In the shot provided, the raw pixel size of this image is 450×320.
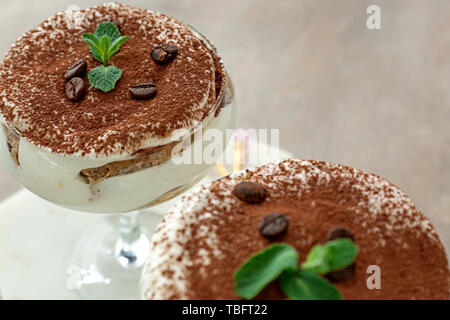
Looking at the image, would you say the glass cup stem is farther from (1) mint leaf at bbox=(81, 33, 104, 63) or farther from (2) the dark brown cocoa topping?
(2) the dark brown cocoa topping

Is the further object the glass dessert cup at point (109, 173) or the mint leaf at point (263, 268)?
the glass dessert cup at point (109, 173)

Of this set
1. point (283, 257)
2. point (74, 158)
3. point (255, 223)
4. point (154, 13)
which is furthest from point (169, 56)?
point (283, 257)

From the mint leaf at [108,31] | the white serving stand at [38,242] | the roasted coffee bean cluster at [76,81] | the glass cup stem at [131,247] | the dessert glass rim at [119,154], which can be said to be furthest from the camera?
the glass cup stem at [131,247]

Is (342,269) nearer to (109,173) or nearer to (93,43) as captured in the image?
(109,173)

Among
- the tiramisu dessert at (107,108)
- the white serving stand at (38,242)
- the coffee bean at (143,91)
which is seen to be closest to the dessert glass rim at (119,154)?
the tiramisu dessert at (107,108)

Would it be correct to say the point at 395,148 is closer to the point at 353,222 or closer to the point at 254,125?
the point at 254,125

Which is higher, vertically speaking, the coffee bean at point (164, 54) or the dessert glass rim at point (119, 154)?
the coffee bean at point (164, 54)

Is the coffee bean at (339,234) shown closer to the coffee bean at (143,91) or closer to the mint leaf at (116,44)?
the coffee bean at (143,91)

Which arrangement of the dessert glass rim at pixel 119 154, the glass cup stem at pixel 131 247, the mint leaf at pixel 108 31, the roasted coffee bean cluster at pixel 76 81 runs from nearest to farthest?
the dessert glass rim at pixel 119 154 < the roasted coffee bean cluster at pixel 76 81 < the mint leaf at pixel 108 31 < the glass cup stem at pixel 131 247
